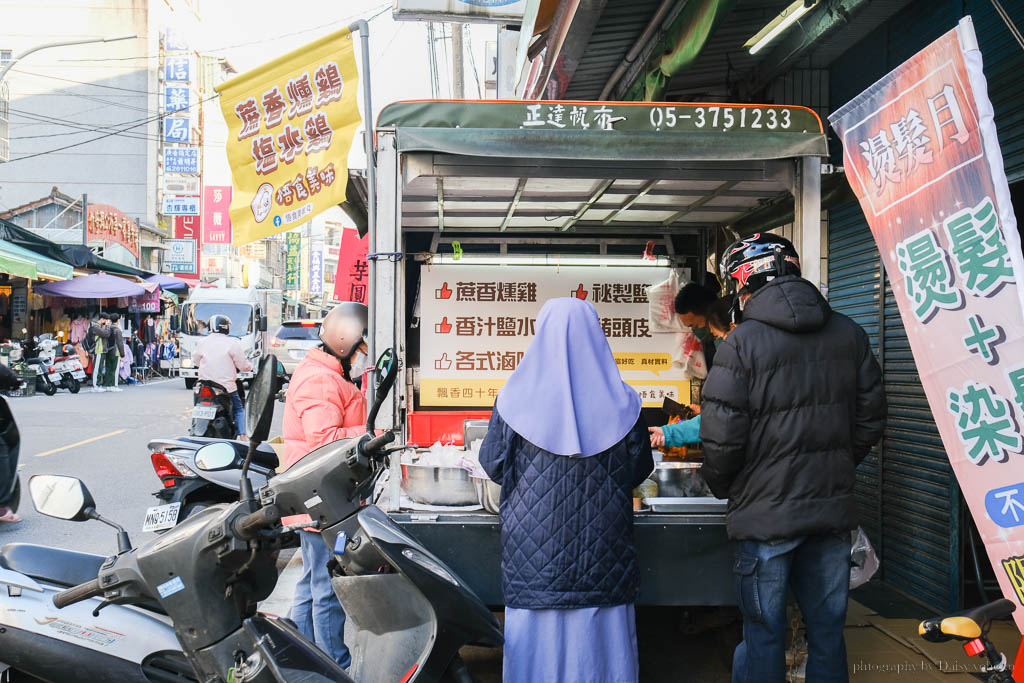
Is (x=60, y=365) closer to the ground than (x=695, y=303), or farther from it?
closer to the ground

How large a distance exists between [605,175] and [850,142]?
4.70ft

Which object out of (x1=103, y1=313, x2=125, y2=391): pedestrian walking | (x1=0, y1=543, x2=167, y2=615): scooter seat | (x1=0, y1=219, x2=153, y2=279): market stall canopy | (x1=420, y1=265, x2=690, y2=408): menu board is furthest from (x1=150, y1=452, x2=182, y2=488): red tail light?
(x1=103, y1=313, x2=125, y2=391): pedestrian walking

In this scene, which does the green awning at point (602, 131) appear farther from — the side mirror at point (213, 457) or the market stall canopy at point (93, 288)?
the market stall canopy at point (93, 288)

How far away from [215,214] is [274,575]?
133ft

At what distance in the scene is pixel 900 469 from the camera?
5789 millimetres

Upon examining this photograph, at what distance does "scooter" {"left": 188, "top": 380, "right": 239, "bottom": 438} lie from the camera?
9086 mm

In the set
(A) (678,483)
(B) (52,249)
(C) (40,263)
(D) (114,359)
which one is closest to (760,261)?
(A) (678,483)

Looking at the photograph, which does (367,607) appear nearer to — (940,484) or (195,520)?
(195,520)

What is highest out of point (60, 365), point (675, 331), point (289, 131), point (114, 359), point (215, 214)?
point (215, 214)

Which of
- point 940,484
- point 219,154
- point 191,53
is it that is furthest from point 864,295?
point 219,154

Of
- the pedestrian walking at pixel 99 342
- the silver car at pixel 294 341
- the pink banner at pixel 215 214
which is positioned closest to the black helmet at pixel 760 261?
the silver car at pixel 294 341

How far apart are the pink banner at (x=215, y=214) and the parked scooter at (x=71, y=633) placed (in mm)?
37972

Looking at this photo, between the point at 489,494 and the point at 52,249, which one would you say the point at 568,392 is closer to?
the point at 489,494

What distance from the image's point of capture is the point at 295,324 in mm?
24422
